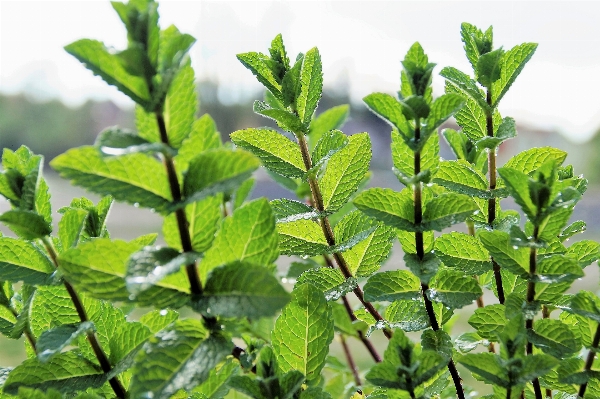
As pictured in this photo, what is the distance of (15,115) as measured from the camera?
4332mm

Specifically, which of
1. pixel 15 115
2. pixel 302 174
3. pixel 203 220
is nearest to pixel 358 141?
pixel 302 174

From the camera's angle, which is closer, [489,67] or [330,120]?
[489,67]

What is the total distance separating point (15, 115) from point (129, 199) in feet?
15.0

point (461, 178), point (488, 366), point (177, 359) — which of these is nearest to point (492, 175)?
point (461, 178)

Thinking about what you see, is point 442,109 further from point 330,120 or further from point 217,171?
point 330,120

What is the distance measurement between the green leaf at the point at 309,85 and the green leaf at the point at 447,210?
108mm

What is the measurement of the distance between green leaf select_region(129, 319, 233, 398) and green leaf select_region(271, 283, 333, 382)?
75 millimetres

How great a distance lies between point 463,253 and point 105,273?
0.24m

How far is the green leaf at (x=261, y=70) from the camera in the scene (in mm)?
397

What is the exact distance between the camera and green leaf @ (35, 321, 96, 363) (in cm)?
29

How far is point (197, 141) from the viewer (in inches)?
11.7

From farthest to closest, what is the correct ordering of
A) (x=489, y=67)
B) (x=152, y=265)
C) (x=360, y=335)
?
(x=360, y=335)
(x=489, y=67)
(x=152, y=265)

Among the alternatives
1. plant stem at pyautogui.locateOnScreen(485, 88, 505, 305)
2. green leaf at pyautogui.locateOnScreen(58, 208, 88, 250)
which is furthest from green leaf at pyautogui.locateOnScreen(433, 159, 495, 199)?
green leaf at pyautogui.locateOnScreen(58, 208, 88, 250)

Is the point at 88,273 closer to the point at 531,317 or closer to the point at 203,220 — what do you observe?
the point at 203,220
